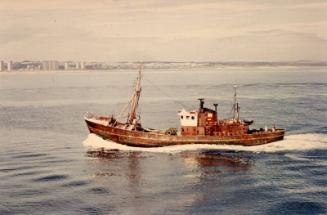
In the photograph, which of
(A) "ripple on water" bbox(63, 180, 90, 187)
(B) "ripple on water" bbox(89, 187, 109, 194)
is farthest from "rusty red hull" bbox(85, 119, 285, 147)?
(B) "ripple on water" bbox(89, 187, 109, 194)

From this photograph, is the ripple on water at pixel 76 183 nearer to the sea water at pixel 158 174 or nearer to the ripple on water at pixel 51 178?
the sea water at pixel 158 174

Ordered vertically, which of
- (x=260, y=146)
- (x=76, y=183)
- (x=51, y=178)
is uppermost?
(x=260, y=146)

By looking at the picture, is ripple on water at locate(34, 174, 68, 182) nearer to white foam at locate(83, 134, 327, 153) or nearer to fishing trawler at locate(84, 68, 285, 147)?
white foam at locate(83, 134, 327, 153)

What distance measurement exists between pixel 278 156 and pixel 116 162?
2594 cm

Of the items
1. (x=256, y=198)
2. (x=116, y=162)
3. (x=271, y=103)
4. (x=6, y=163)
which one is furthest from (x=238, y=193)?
(x=271, y=103)

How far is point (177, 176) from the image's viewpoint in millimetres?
70000

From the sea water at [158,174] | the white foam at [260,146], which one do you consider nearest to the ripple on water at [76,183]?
the sea water at [158,174]

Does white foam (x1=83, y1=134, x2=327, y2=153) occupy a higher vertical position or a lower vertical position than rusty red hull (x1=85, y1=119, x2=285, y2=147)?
lower

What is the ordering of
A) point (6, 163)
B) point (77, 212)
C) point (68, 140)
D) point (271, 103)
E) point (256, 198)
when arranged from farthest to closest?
point (271, 103) → point (68, 140) → point (6, 163) → point (256, 198) → point (77, 212)

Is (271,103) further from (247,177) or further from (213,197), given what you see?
(213,197)

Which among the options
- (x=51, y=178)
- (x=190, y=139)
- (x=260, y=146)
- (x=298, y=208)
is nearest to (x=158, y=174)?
(x=51, y=178)

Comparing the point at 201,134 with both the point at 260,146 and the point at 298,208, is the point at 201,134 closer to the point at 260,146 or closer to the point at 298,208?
the point at 260,146

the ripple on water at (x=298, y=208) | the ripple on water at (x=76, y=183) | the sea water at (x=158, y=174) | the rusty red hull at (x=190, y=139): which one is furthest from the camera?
the rusty red hull at (x=190, y=139)

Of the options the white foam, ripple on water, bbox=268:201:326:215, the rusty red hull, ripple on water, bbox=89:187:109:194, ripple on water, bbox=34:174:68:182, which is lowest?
ripple on water, bbox=268:201:326:215
